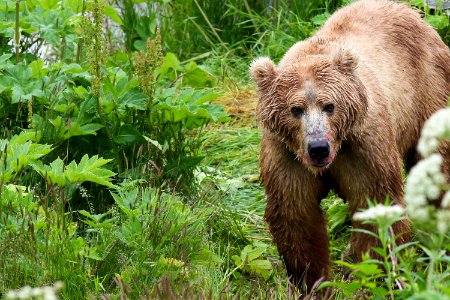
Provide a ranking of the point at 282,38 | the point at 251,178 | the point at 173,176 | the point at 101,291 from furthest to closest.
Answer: the point at 282,38
the point at 251,178
the point at 173,176
the point at 101,291

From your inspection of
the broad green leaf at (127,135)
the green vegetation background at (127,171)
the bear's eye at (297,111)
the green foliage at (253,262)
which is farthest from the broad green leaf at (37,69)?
the bear's eye at (297,111)

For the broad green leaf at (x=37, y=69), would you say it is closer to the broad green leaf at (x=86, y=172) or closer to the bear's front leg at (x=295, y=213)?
the broad green leaf at (x=86, y=172)

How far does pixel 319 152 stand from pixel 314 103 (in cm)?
25

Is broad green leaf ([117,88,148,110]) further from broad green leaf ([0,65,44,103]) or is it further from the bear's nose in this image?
the bear's nose

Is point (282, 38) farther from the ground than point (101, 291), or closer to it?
farther from the ground

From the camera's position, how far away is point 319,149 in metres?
4.39

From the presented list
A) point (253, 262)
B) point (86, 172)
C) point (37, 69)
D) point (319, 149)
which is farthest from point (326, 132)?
point (37, 69)

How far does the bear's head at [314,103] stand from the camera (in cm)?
446

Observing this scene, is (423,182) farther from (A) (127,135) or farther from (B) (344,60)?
(A) (127,135)

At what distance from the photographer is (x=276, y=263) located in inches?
212

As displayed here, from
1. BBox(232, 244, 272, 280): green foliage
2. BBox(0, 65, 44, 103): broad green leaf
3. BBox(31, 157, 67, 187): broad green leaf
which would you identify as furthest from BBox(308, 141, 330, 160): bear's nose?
BBox(0, 65, 44, 103): broad green leaf

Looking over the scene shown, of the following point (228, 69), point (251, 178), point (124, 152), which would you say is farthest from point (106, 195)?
point (228, 69)

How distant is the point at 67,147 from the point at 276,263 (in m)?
1.25

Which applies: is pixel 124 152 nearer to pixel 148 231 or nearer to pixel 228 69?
pixel 148 231
